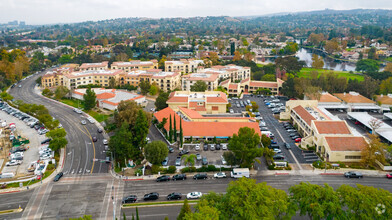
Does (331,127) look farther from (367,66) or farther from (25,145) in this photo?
(367,66)

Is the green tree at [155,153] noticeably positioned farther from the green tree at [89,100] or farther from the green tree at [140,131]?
the green tree at [89,100]

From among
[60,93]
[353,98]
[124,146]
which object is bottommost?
[124,146]

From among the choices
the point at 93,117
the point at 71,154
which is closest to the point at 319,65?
the point at 93,117

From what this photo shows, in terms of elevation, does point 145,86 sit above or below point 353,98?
above

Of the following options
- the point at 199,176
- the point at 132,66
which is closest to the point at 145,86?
the point at 132,66

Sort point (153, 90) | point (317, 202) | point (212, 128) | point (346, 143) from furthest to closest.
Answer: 1. point (153, 90)
2. point (212, 128)
3. point (346, 143)
4. point (317, 202)

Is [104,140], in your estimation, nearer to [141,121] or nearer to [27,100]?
[141,121]

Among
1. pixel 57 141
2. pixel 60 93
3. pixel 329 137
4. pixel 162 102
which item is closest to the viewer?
pixel 329 137
